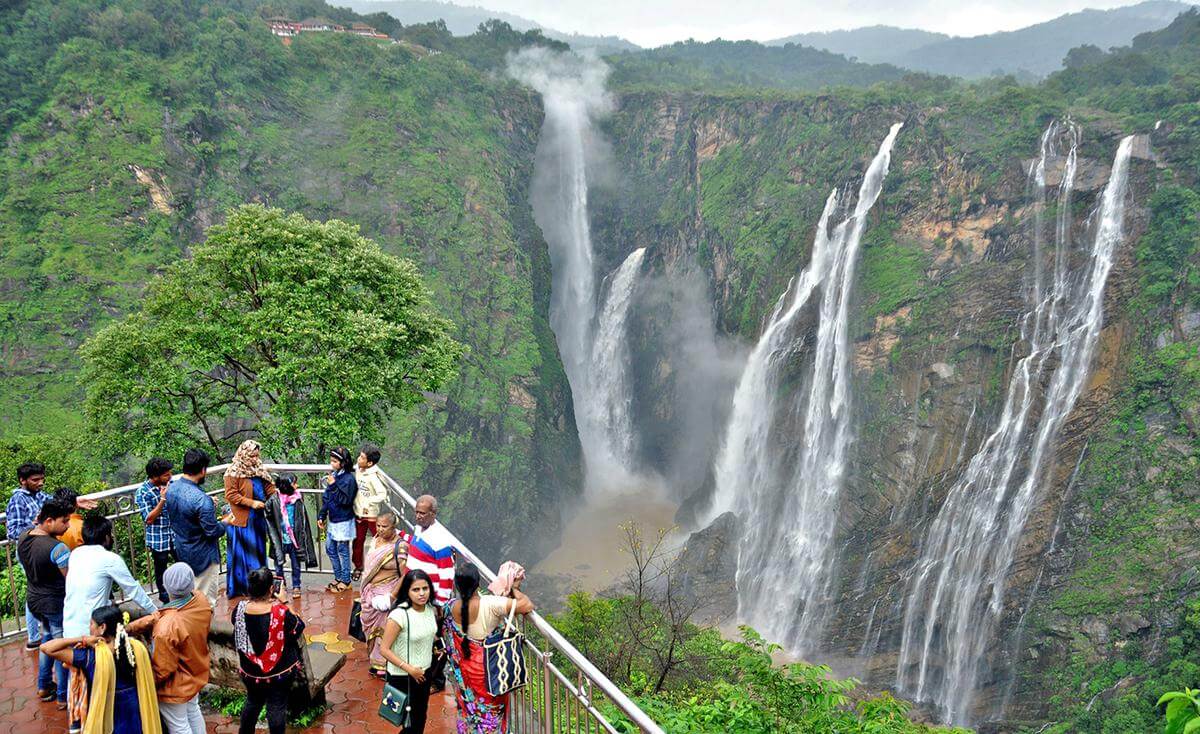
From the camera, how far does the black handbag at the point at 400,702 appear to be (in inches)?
191

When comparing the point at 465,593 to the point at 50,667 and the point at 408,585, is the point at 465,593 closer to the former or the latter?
the point at 408,585

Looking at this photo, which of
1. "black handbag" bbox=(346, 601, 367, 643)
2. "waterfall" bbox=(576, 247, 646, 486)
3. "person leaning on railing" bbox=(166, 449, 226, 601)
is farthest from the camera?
"waterfall" bbox=(576, 247, 646, 486)

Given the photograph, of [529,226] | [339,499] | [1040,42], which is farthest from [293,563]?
[1040,42]

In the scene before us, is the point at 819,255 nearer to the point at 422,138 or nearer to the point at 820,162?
the point at 820,162

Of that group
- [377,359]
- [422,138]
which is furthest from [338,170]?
[377,359]

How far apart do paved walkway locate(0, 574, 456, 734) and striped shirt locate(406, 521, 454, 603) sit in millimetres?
1062

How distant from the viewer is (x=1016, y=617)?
848 inches

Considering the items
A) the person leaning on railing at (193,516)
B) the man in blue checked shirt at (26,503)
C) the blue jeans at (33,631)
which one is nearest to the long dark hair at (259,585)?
the person leaning on railing at (193,516)

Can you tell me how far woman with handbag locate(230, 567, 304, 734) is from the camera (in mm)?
4852

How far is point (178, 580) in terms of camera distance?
15.3ft

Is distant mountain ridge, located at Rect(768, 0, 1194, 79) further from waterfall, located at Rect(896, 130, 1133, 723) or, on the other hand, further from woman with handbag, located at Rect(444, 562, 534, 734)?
woman with handbag, located at Rect(444, 562, 534, 734)

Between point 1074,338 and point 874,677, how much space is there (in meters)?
12.4

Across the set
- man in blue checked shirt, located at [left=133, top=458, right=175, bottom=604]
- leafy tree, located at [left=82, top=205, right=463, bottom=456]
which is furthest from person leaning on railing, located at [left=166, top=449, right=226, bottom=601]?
leafy tree, located at [left=82, top=205, right=463, bottom=456]

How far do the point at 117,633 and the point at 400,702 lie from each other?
68.5 inches
